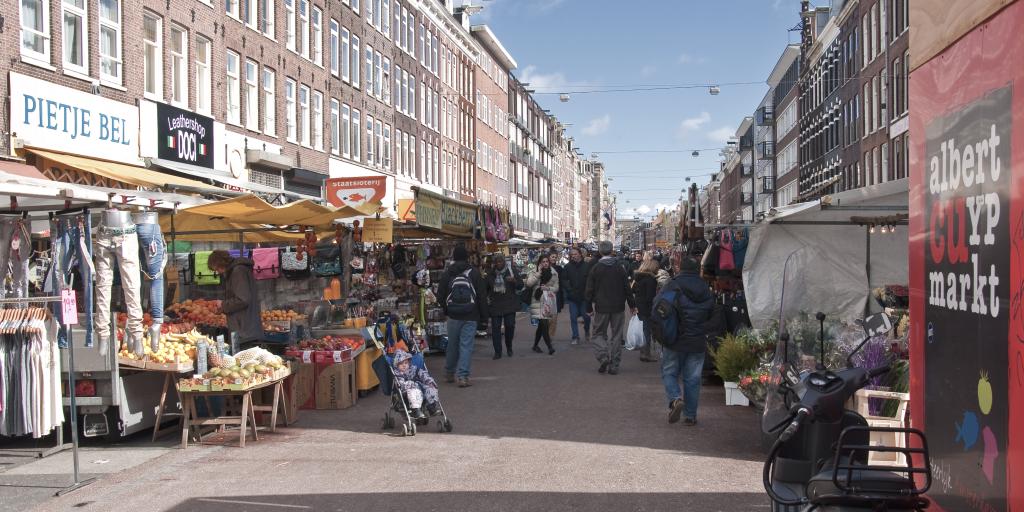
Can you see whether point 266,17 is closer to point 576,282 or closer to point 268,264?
point 268,264

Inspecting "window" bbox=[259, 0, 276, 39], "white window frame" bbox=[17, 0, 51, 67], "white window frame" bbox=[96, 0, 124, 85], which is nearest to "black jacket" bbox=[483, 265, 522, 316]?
"white window frame" bbox=[17, 0, 51, 67]

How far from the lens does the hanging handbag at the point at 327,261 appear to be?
603 inches

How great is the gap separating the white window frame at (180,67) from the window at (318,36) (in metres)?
9.01

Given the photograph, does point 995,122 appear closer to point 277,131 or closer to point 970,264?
point 970,264

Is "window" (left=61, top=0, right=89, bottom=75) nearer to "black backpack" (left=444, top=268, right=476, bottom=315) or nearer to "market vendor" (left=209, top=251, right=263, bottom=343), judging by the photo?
"market vendor" (left=209, top=251, right=263, bottom=343)

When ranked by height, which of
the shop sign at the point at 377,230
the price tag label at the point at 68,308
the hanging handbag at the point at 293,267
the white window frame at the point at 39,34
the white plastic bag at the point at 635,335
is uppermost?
the white window frame at the point at 39,34

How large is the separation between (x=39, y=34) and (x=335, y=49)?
17.3 meters

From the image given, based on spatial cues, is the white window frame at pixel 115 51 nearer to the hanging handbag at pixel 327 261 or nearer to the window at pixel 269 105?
the hanging handbag at pixel 327 261

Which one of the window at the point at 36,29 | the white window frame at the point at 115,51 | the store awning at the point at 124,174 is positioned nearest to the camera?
the store awning at the point at 124,174

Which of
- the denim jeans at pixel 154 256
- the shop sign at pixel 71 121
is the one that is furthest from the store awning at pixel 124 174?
the denim jeans at pixel 154 256

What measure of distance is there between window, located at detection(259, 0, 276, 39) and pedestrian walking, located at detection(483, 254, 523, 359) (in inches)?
606

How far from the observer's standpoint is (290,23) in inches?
1179

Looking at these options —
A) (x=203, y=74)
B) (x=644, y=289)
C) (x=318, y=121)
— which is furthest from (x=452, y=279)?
(x=318, y=121)

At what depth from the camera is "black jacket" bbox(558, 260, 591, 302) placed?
1691cm
